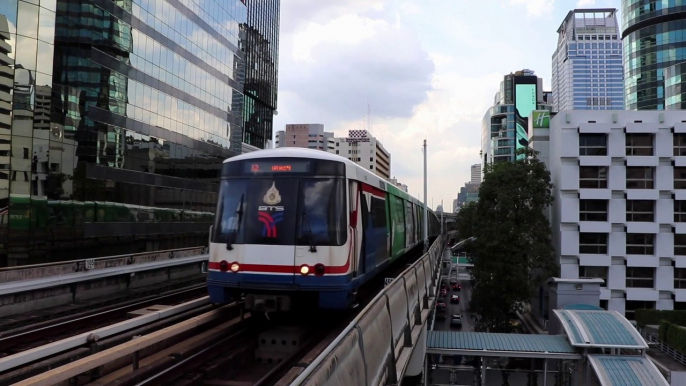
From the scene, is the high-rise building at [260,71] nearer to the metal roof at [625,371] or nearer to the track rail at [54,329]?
the metal roof at [625,371]

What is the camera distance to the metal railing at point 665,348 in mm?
31642

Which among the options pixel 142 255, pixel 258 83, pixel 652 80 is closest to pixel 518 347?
pixel 142 255

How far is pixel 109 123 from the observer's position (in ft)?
98.9

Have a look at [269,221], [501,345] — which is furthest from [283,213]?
[501,345]

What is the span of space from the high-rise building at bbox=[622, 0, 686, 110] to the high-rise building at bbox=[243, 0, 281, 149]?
210 ft

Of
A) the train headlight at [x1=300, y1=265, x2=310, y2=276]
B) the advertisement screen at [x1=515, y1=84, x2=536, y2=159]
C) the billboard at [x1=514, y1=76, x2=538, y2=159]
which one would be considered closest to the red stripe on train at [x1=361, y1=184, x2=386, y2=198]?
the train headlight at [x1=300, y1=265, x2=310, y2=276]

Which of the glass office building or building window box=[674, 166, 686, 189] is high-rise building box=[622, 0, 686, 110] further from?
the glass office building

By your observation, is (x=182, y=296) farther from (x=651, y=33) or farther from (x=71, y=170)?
(x=651, y=33)

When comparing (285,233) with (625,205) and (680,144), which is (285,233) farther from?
(680,144)

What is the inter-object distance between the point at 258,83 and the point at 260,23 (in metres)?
13.7

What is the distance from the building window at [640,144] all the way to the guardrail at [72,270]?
30.3 m

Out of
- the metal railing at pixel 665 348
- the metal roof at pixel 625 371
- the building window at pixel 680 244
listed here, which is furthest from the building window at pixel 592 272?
the metal roof at pixel 625 371

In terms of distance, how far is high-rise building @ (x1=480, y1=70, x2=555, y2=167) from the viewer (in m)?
143

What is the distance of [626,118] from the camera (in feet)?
124
